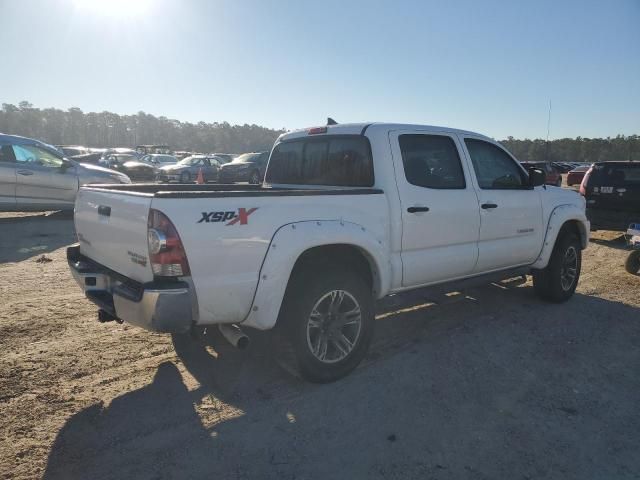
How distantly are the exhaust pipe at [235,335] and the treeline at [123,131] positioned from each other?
292 ft

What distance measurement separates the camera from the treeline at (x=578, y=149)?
60.1m

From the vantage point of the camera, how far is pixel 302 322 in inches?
136

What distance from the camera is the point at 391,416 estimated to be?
3.25m

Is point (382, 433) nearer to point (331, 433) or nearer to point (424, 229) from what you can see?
point (331, 433)

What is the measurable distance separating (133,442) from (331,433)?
3.94 ft

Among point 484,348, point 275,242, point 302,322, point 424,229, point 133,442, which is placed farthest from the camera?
point 484,348

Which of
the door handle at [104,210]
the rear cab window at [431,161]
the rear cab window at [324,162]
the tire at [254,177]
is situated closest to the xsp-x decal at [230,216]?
the door handle at [104,210]

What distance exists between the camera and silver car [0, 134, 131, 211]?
10.5 meters

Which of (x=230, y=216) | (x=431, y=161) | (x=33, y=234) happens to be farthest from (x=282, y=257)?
(x=33, y=234)

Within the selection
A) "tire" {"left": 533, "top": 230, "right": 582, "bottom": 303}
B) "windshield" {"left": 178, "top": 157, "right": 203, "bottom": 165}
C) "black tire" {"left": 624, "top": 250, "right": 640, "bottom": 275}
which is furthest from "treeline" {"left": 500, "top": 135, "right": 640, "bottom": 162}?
"tire" {"left": 533, "top": 230, "right": 582, "bottom": 303}

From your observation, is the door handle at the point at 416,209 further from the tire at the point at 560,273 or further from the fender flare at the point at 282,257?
the tire at the point at 560,273

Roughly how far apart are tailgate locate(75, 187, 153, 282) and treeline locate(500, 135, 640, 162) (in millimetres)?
62407

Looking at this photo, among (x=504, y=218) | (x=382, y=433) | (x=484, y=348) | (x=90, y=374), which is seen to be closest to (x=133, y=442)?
(x=90, y=374)

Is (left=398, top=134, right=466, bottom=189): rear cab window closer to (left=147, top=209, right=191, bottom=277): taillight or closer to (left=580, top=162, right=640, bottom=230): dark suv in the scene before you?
(left=147, top=209, right=191, bottom=277): taillight
